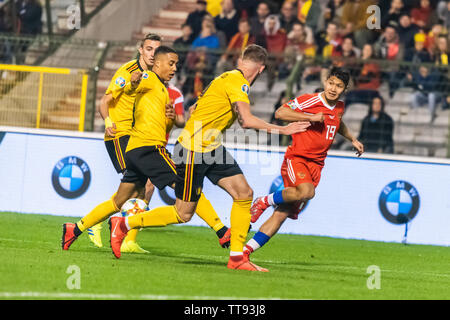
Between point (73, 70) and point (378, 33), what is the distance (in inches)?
228

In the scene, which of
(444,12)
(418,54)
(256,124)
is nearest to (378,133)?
(418,54)

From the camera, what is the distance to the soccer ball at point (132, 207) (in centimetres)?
951

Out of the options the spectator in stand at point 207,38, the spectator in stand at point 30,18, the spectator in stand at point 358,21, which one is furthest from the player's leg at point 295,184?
the spectator in stand at point 30,18

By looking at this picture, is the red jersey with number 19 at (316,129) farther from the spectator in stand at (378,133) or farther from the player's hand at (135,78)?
the spectator in stand at (378,133)

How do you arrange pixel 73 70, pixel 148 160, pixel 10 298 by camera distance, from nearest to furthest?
1. pixel 10 298
2. pixel 148 160
3. pixel 73 70

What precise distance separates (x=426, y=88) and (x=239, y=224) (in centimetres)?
792

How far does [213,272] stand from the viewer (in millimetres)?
8531

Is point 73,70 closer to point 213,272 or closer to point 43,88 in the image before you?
→ point 43,88

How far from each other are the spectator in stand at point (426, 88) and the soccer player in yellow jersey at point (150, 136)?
7.11m

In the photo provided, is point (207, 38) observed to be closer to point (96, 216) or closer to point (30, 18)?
point (30, 18)

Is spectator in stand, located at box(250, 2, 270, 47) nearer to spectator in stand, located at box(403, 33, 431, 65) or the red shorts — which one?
spectator in stand, located at box(403, 33, 431, 65)

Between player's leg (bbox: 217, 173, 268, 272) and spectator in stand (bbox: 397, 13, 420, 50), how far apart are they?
9049mm
